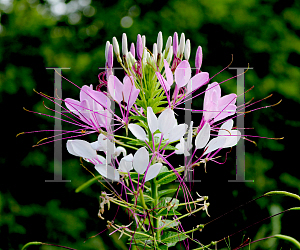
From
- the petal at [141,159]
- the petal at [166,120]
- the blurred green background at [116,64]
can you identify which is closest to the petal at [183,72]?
the petal at [166,120]

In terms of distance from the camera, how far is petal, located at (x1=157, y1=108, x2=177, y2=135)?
691mm

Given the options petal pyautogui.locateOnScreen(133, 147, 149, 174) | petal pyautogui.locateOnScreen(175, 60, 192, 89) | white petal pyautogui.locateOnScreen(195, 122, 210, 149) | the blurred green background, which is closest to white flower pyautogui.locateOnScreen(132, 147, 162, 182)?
petal pyautogui.locateOnScreen(133, 147, 149, 174)

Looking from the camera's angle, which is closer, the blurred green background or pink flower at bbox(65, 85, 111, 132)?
pink flower at bbox(65, 85, 111, 132)

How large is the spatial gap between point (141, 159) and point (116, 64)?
59.3 inches

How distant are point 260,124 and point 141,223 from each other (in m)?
1.57

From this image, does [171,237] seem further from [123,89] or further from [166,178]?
[123,89]

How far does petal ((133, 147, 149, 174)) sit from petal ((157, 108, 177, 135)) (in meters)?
0.07

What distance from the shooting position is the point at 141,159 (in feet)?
2.27

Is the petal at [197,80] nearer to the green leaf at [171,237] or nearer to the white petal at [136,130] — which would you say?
the white petal at [136,130]

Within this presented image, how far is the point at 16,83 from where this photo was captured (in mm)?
2293

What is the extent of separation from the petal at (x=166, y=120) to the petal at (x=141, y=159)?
71mm

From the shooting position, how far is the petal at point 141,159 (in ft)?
2.25

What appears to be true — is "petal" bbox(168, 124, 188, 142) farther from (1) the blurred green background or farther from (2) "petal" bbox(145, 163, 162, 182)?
(1) the blurred green background

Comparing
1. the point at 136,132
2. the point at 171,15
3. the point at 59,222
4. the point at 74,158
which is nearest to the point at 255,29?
the point at 171,15
